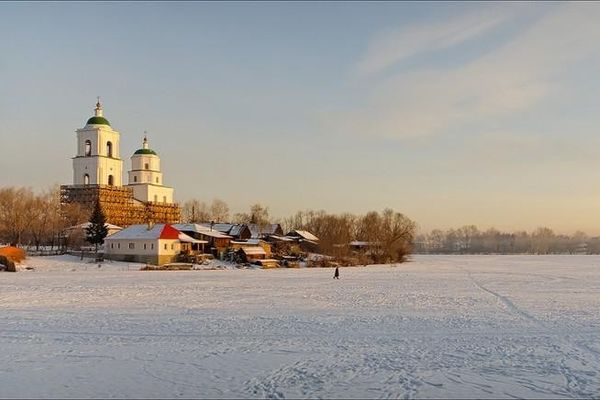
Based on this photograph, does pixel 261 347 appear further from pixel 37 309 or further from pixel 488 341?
pixel 37 309

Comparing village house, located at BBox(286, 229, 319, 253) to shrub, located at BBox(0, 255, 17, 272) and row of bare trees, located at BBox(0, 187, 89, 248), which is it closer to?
row of bare trees, located at BBox(0, 187, 89, 248)

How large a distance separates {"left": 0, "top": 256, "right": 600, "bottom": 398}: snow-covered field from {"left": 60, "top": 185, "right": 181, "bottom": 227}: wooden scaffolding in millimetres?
65946

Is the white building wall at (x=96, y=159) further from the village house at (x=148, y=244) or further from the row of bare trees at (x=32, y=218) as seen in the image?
the village house at (x=148, y=244)

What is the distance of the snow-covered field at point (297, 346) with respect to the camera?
11.6 meters

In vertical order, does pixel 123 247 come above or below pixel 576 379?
above

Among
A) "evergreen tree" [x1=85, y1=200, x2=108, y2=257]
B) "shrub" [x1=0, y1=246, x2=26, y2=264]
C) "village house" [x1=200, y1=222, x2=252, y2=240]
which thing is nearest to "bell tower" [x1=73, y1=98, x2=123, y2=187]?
"village house" [x1=200, y1=222, x2=252, y2=240]

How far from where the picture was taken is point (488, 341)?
16.7m

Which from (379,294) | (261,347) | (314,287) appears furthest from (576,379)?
(314,287)

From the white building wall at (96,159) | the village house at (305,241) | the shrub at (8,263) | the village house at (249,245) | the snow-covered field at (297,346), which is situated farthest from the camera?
the village house at (305,241)

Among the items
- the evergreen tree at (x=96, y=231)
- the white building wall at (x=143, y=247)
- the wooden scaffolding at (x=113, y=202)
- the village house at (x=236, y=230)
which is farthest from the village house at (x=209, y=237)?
the wooden scaffolding at (x=113, y=202)

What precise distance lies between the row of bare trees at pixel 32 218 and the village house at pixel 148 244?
14903mm

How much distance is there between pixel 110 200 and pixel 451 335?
276 feet

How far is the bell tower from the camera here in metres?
96.0

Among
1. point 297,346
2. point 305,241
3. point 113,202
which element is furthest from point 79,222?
point 297,346
